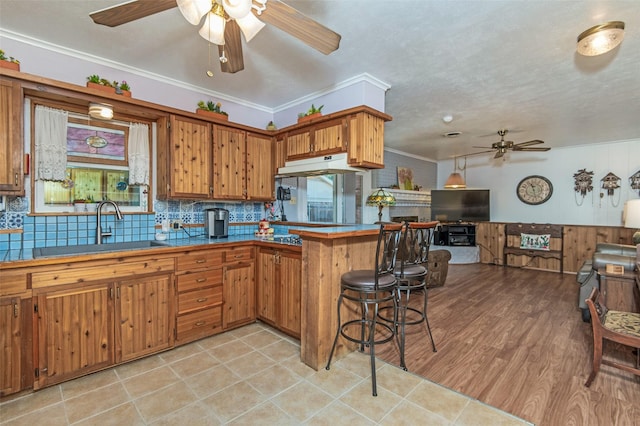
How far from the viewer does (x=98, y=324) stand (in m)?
2.22

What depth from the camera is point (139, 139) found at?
3014 millimetres

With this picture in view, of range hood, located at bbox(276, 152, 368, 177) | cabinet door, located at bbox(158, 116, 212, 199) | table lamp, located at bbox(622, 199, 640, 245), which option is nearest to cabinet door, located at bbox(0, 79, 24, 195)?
cabinet door, located at bbox(158, 116, 212, 199)

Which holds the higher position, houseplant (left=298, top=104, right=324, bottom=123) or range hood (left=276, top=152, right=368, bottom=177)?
houseplant (left=298, top=104, right=324, bottom=123)

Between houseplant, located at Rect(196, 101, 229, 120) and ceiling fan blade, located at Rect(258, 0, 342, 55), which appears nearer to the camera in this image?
ceiling fan blade, located at Rect(258, 0, 342, 55)

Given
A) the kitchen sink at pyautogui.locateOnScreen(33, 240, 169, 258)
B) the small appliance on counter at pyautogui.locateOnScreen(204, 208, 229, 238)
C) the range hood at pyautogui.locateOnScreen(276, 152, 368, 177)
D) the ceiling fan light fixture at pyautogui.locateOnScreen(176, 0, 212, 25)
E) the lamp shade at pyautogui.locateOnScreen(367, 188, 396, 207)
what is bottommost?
the kitchen sink at pyautogui.locateOnScreen(33, 240, 169, 258)

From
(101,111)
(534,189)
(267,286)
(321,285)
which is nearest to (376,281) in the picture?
(321,285)

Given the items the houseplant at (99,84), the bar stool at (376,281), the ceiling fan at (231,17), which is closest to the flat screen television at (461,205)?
the bar stool at (376,281)

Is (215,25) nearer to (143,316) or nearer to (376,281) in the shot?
(376,281)

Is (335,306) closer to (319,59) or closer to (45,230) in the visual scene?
(319,59)

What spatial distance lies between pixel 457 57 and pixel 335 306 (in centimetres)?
243

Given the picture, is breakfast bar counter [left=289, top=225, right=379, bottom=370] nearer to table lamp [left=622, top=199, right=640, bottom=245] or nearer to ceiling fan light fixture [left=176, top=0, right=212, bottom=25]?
ceiling fan light fixture [left=176, top=0, right=212, bottom=25]

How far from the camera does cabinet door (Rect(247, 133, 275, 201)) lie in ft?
11.7

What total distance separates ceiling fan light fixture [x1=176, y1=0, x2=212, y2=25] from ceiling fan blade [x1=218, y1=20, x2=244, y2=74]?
24 centimetres

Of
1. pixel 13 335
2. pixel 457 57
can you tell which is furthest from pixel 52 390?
pixel 457 57
